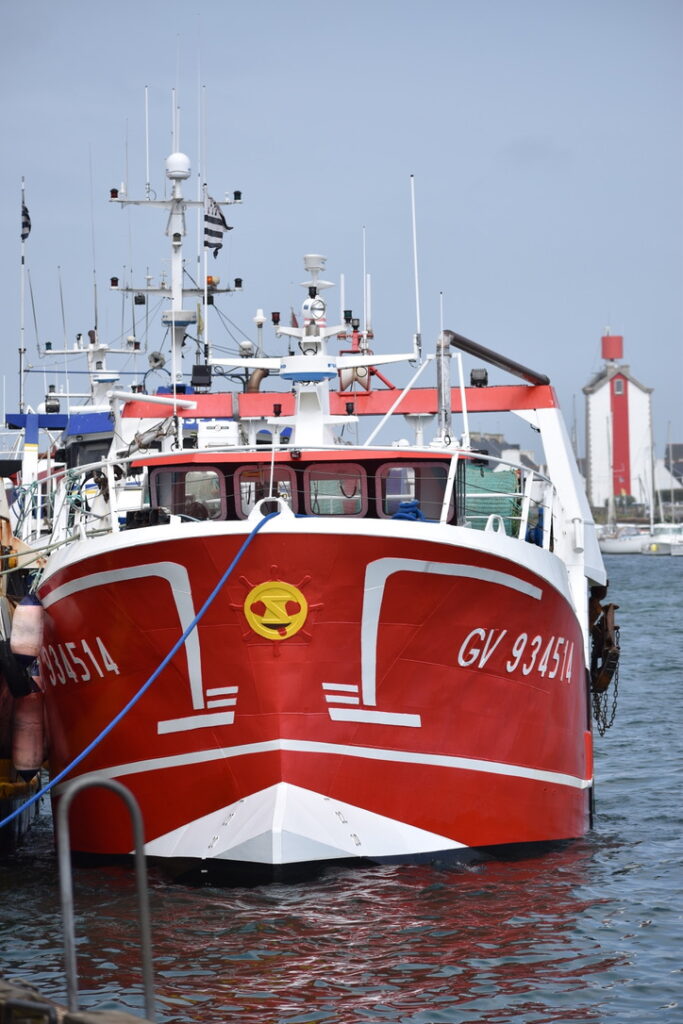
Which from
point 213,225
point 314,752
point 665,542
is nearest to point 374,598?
point 314,752

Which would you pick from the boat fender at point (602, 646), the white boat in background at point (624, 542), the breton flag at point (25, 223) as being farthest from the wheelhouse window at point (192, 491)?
the white boat in background at point (624, 542)

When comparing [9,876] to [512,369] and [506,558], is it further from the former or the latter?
[512,369]

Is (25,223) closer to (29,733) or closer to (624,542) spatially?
(29,733)

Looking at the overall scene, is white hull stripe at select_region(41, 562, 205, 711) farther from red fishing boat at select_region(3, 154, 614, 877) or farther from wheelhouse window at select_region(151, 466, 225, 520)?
wheelhouse window at select_region(151, 466, 225, 520)

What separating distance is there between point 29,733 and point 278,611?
391cm

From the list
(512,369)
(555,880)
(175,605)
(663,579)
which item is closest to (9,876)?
(175,605)

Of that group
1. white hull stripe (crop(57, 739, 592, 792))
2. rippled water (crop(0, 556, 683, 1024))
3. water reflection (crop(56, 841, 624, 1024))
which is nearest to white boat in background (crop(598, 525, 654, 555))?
rippled water (crop(0, 556, 683, 1024))

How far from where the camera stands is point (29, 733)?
1391 centimetres

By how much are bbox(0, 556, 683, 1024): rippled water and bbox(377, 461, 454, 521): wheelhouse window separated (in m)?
3.15

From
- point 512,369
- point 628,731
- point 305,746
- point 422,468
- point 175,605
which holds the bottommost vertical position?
point 628,731

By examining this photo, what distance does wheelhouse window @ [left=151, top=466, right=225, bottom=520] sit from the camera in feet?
43.5

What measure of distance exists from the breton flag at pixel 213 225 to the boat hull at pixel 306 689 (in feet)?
45.5

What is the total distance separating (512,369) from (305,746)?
6.06m

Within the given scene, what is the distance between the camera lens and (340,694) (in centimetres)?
1129
